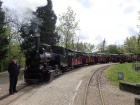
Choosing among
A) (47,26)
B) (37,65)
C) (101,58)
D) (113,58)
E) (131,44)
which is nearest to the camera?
(37,65)

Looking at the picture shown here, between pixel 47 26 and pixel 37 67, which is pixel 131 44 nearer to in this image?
pixel 47 26

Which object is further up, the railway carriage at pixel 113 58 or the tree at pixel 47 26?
the tree at pixel 47 26

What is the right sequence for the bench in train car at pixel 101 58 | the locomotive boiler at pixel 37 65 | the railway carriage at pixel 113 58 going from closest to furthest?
the locomotive boiler at pixel 37 65 < the bench in train car at pixel 101 58 < the railway carriage at pixel 113 58

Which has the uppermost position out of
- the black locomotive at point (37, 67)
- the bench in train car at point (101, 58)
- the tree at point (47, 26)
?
the tree at point (47, 26)

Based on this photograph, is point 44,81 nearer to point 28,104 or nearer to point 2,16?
point 28,104

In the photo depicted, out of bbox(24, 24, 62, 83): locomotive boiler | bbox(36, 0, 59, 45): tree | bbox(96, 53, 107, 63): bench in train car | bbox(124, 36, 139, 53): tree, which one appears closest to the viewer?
bbox(24, 24, 62, 83): locomotive boiler

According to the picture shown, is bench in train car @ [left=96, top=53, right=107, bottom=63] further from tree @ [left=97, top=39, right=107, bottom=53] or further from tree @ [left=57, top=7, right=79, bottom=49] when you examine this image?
tree @ [left=97, top=39, right=107, bottom=53]

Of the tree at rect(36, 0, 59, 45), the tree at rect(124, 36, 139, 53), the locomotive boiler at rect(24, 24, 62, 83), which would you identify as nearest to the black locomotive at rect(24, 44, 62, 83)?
the locomotive boiler at rect(24, 24, 62, 83)

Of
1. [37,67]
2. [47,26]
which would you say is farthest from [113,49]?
[37,67]

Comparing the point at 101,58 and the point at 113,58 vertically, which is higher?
the point at 113,58

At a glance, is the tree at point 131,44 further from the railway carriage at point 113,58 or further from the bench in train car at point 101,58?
the bench in train car at point 101,58

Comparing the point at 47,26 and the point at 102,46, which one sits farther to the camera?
the point at 102,46

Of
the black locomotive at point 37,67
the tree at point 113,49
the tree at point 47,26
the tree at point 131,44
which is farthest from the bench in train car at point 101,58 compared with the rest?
the tree at point 113,49

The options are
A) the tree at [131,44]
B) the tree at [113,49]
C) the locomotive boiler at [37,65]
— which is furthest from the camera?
the tree at [113,49]
